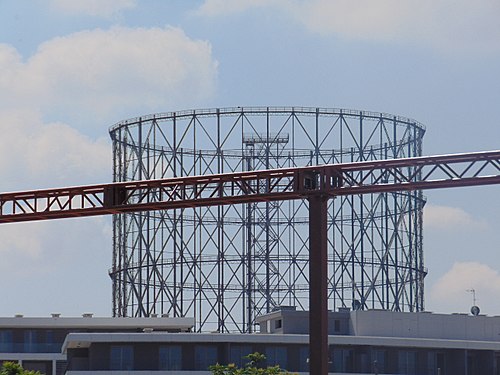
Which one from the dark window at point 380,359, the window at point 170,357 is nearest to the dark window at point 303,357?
the dark window at point 380,359

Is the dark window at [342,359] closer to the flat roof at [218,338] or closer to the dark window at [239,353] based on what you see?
the flat roof at [218,338]

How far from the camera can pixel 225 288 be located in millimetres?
111312

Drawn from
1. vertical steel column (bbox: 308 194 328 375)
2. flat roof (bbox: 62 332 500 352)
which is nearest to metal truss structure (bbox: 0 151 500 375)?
vertical steel column (bbox: 308 194 328 375)

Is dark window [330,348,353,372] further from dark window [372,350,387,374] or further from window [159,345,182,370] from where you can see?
window [159,345,182,370]

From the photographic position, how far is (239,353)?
3858 inches

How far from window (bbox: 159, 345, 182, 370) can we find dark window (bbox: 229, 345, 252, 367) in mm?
3212

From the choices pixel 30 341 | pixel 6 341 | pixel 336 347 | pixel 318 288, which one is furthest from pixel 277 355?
pixel 318 288

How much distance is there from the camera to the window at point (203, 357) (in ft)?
319

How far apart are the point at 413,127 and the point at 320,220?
5668cm

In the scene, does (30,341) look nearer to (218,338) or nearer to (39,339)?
(39,339)

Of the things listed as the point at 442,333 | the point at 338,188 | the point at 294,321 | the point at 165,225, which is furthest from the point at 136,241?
the point at 338,188

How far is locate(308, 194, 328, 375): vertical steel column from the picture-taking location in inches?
2350

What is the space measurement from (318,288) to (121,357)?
38.5 m

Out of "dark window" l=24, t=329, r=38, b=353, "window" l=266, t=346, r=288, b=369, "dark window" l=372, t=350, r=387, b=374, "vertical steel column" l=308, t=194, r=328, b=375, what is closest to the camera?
"vertical steel column" l=308, t=194, r=328, b=375
